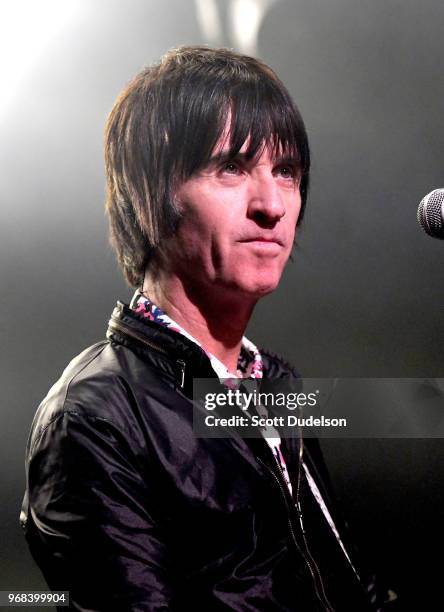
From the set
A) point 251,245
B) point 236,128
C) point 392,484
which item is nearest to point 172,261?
point 251,245

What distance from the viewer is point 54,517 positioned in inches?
45.2

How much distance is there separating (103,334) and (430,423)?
105cm

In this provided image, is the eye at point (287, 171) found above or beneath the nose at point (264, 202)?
above

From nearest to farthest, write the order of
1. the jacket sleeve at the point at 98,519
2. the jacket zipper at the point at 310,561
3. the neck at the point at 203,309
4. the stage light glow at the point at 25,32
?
1. the jacket sleeve at the point at 98,519
2. the jacket zipper at the point at 310,561
3. the neck at the point at 203,309
4. the stage light glow at the point at 25,32

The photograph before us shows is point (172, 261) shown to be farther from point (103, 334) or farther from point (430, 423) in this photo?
point (430, 423)

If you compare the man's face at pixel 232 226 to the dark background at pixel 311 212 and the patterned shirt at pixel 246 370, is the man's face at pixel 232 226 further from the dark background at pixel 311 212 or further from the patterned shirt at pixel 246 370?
the dark background at pixel 311 212

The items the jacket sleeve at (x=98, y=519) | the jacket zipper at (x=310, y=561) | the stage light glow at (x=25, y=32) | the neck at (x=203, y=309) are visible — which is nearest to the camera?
the jacket sleeve at (x=98, y=519)

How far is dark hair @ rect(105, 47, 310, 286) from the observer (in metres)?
1.38

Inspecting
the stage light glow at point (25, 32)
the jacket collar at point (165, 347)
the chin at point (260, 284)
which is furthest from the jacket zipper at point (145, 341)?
the stage light glow at point (25, 32)

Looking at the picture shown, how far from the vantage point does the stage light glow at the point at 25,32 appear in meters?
1.95

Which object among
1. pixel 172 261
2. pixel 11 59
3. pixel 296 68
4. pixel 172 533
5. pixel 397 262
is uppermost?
pixel 296 68

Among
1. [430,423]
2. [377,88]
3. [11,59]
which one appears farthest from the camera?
[377,88]

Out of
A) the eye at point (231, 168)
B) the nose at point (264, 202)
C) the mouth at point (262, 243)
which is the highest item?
the eye at point (231, 168)

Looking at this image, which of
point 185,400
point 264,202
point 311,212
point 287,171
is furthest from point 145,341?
point 311,212
